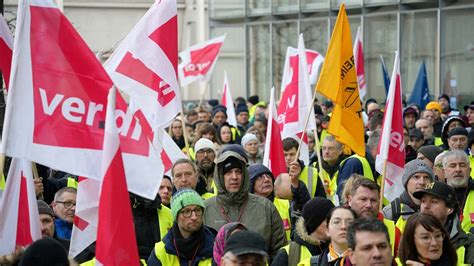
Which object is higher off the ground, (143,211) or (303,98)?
(303,98)

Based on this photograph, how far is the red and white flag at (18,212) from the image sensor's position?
8148mm

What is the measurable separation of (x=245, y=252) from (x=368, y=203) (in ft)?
7.77

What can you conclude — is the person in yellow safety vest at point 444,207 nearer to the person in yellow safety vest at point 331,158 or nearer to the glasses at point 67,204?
the glasses at point 67,204

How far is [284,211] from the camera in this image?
1102 cm

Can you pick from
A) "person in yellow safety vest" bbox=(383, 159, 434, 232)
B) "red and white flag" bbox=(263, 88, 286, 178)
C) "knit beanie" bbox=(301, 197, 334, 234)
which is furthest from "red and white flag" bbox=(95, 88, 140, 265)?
"red and white flag" bbox=(263, 88, 286, 178)

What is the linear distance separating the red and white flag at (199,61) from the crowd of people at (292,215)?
366 inches

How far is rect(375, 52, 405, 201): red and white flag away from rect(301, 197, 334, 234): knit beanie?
2.68m

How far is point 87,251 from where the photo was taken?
31.2ft

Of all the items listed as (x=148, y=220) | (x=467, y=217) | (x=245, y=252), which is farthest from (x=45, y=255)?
(x=467, y=217)

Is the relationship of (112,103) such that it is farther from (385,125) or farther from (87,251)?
(385,125)

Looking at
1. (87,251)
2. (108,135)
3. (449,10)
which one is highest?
(449,10)

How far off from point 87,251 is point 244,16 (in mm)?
24409

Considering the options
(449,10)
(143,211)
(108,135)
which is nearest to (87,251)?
(143,211)

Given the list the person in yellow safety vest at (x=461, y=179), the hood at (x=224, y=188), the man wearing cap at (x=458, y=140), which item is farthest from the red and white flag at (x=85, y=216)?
the man wearing cap at (x=458, y=140)
